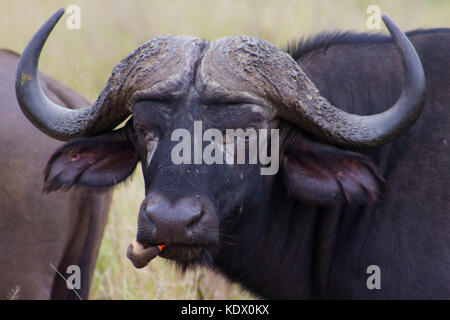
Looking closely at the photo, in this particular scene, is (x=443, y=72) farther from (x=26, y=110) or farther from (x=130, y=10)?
(x=130, y=10)

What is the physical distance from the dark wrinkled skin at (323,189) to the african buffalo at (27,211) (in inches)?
9.8

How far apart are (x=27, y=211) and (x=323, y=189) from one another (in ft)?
6.05

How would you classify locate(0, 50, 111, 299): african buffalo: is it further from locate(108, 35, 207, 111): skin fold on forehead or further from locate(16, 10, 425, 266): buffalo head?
locate(108, 35, 207, 111): skin fold on forehead

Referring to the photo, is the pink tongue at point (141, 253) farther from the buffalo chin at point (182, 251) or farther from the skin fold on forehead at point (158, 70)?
the skin fold on forehead at point (158, 70)

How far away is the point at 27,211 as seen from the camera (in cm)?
428

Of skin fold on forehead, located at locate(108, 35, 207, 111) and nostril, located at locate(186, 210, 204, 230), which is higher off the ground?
skin fold on forehead, located at locate(108, 35, 207, 111)

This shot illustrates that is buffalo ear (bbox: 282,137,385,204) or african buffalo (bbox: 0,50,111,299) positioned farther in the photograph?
african buffalo (bbox: 0,50,111,299)

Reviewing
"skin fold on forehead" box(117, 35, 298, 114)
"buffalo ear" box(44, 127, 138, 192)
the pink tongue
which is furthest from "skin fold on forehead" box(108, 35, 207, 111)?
the pink tongue

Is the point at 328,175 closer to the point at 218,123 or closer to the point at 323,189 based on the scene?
the point at 323,189

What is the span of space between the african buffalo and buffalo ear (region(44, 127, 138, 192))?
0.10 metres

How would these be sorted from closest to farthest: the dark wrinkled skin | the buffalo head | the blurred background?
the buffalo head < the dark wrinkled skin < the blurred background

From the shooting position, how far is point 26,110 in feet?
13.3

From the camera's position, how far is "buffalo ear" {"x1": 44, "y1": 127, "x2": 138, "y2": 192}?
4.18 metres

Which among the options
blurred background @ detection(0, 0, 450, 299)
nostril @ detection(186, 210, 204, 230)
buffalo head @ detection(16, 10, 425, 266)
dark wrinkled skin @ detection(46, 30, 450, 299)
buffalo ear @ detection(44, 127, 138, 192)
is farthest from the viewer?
blurred background @ detection(0, 0, 450, 299)
